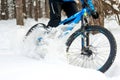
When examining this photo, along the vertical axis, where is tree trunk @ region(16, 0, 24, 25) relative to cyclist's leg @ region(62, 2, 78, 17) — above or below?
below

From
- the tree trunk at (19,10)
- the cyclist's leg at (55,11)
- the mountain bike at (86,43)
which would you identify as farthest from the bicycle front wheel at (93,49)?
the tree trunk at (19,10)

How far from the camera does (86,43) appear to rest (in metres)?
5.46

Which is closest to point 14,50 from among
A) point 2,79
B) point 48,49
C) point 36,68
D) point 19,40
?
point 19,40

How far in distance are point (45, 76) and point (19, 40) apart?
9.04ft

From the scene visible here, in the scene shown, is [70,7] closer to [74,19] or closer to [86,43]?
[74,19]

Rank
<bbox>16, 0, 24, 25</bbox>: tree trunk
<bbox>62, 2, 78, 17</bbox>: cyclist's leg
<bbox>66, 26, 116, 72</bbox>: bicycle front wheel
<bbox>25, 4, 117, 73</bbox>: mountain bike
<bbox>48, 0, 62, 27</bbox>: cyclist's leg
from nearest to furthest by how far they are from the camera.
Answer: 1. <bbox>66, 26, 116, 72</bbox>: bicycle front wheel
2. <bbox>25, 4, 117, 73</bbox>: mountain bike
3. <bbox>48, 0, 62, 27</bbox>: cyclist's leg
4. <bbox>62, 2, 78, 17</bbox>: cyclist's leg
5. <bbox>16, 0, 24, 25</bbox>: tree trunk

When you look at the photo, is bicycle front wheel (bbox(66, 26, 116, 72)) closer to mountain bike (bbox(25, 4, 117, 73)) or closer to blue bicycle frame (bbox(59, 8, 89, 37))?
mountain bike (bbox(25, 4, 117, 73))

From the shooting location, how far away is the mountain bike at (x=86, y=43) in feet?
17.6

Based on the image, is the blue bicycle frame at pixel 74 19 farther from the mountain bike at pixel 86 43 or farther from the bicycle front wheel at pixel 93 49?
the bicycle front wheel at pixel 93 49

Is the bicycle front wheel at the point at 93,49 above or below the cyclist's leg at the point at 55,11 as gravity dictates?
below

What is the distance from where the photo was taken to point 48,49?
5.75 meters

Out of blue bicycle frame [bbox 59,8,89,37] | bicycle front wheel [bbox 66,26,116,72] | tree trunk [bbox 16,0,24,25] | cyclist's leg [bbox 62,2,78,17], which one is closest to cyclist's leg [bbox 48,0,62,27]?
blue bicycle frame [bbox 59,8,89,37]

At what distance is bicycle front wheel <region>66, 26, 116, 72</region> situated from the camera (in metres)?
5.20

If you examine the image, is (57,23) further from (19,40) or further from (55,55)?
(19,40)
